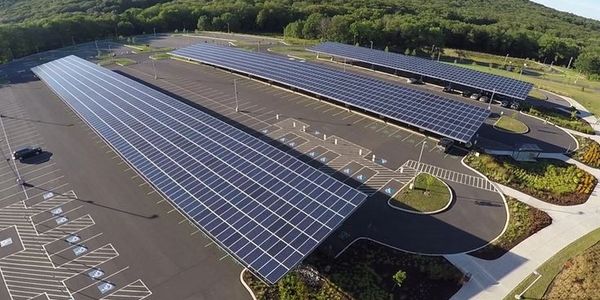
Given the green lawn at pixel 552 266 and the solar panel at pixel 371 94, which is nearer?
the green lawn at pixel 552 266

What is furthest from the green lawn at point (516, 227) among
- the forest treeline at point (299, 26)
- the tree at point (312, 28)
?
the tree at point (312, 28)

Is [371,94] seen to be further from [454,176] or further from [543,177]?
[543,177]

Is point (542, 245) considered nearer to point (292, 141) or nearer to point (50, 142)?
point (292, 141)

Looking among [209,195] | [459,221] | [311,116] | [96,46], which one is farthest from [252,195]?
[96,46]

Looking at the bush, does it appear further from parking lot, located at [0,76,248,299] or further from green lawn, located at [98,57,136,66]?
green lawn, located at [98,57,136,66]

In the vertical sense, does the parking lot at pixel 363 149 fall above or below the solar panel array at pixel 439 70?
below

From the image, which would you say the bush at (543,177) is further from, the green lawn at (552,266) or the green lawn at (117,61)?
the green lawn at (117,61)

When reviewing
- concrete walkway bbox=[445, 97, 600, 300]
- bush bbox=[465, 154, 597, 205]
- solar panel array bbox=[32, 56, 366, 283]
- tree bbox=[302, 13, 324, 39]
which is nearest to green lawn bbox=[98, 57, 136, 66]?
solar panel array bbox=[32, 56, 366, 283]
